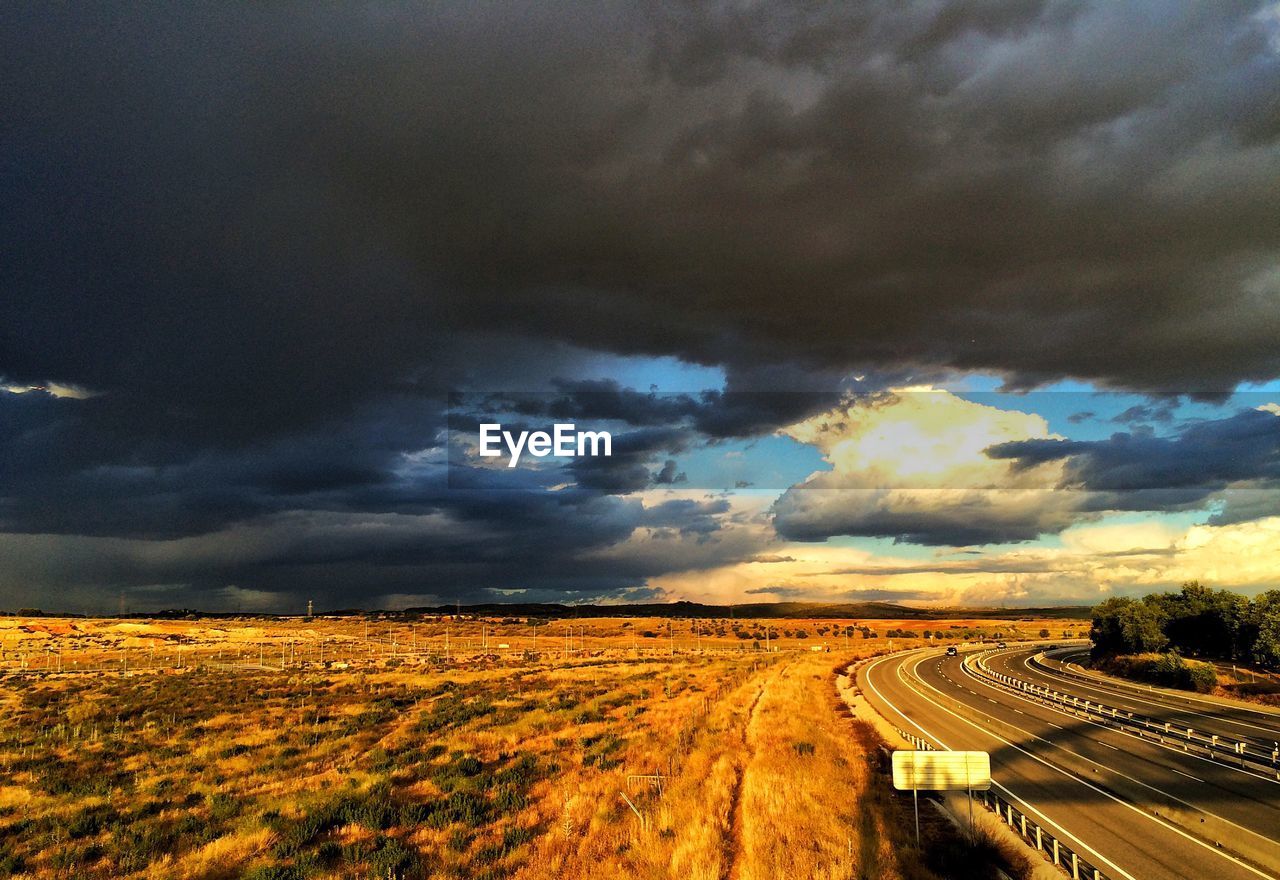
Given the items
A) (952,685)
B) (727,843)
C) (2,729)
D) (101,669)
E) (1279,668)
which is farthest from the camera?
(101,669)

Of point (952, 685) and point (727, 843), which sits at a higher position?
point (727, 843)

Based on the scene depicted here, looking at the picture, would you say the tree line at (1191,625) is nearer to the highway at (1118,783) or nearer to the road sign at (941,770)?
the highway at (1118,783)

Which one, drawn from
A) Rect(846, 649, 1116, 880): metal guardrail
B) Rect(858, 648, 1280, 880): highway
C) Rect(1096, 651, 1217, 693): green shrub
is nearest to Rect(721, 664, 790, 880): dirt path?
Rect(846, 649, 1116, 880): metal guardrail

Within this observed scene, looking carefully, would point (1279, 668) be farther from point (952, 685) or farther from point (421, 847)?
point (421, 847)

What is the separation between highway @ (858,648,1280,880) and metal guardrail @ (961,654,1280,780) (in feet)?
2.70

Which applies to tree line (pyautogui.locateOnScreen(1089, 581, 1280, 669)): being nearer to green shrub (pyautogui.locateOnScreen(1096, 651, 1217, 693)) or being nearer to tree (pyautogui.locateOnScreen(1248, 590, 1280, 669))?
tree (pyautogui.locateOnScreen(1248, 590, 1280, 669))

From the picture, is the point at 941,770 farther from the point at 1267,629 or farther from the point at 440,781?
the point at 1267,629

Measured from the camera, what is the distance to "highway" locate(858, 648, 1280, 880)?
67.5 feet

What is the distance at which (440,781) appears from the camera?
93.6ft

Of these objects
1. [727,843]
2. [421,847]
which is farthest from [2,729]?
[727,843]

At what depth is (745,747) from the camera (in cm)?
3472

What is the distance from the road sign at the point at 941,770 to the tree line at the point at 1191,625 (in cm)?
7389

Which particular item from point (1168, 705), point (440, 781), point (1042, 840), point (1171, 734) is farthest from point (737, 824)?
point (1168, 705)

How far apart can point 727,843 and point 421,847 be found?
8.47 meters
